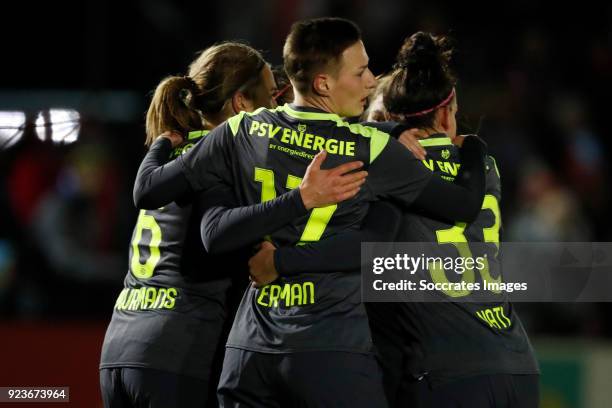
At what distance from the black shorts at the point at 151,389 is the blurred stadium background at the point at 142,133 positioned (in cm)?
215

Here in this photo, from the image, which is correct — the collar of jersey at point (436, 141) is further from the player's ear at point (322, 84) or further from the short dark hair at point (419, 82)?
the player's ear at point (322, 84)

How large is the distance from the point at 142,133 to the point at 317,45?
4.63m

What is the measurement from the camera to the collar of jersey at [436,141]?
11.3 ft

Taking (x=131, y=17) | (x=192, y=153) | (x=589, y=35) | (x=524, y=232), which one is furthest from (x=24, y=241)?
(x=589, y=35)

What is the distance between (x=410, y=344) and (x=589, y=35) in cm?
639

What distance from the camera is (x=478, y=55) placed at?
8.77m

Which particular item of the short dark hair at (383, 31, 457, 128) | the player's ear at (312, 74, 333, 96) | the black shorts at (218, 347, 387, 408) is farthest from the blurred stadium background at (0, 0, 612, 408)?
the black shorts at (218, 347, 387, 408)

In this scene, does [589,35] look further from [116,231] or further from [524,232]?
[116,231]

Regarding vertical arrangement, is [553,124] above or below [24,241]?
above

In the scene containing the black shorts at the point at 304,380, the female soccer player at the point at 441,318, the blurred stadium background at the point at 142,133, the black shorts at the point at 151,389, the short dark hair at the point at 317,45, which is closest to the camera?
the black shorts at the point at 304,380

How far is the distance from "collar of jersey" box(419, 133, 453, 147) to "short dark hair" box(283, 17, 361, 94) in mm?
490

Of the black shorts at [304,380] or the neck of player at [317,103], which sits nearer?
the black shorts at [304,380]
